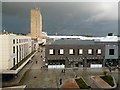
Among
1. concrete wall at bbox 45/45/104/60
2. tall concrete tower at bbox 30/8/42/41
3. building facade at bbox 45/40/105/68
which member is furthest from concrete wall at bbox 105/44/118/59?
tall concrete tower at bbox 30/8/42/41

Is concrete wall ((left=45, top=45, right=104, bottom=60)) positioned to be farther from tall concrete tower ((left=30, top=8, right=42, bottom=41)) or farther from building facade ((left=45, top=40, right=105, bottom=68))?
tall concrete tower ((left=30, top=8, right=42, bottom=41))

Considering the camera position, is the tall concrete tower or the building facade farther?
the tall concrete tower

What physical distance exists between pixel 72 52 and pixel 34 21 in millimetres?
148268

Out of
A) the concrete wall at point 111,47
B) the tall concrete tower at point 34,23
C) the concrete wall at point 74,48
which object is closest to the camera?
the concrete wall at point 74,48

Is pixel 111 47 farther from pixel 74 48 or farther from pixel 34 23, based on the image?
pixel 34 23

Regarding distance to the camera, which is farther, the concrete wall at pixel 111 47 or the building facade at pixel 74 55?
the concrete wall at pixel 111 47

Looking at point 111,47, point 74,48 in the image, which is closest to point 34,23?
point 111,47

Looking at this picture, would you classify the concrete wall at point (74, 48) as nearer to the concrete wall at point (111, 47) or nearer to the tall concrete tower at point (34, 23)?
the concrete wall at point (111, 47)

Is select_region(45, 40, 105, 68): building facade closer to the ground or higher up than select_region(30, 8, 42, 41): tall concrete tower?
closer to the ground

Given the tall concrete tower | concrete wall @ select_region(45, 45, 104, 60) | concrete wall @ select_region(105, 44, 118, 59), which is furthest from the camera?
the tall concrete tower

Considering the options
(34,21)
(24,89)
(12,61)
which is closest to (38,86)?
(24,89)

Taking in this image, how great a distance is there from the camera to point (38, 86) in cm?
3189

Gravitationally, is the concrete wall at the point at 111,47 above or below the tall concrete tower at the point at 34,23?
below

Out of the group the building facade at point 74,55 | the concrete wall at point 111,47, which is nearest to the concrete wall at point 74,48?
the building facade at point 74,55
